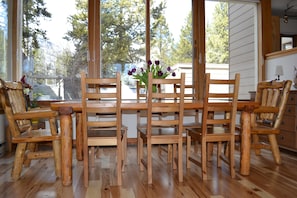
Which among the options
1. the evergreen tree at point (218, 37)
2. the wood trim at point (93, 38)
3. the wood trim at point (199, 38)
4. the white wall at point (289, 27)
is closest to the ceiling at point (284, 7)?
the white wall at point (289, 27)

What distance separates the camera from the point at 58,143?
258 cm

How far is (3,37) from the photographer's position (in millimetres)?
3740

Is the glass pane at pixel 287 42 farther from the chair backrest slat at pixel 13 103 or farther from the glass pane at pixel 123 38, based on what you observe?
the chair backrest slat at pixel 13 103

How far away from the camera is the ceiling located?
5484 millimetres

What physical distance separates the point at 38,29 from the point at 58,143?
2.28 m

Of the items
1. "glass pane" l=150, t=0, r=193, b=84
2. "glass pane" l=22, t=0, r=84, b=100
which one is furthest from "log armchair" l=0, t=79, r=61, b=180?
"glass pane" l=150, t=0, r=193, b=84

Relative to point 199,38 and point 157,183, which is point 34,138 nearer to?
point 157,183

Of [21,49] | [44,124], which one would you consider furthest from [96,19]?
[44,124]

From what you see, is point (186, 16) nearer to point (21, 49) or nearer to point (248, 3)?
point (248, 3)

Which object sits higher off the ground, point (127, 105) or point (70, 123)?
point (127, 105)

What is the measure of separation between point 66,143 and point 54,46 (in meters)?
2.29

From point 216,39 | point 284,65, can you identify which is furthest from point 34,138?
point 284,65

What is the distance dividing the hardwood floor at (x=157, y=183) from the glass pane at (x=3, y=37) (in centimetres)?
140

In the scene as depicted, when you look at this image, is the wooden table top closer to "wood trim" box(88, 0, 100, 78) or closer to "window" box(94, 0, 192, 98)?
"wood trim" box(88, 0, 100, 78)
